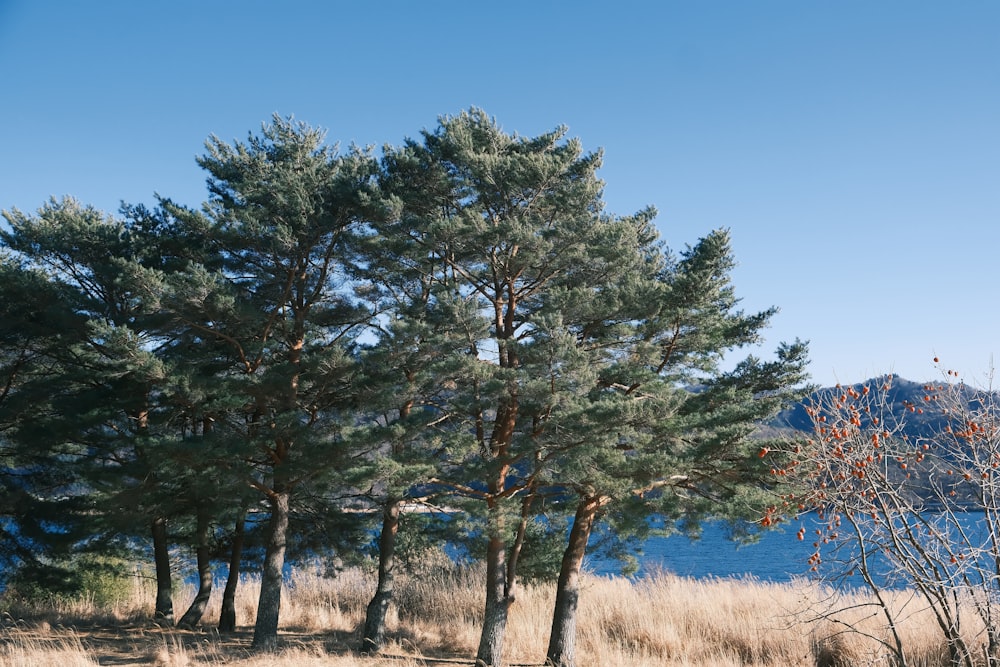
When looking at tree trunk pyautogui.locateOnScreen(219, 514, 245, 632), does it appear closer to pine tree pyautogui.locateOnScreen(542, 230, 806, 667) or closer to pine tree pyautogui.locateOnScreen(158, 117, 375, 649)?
pine tree pyautogui.locateOnScreen(158, 117, 375, 649)

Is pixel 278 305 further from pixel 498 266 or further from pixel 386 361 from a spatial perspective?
pixel 498 266

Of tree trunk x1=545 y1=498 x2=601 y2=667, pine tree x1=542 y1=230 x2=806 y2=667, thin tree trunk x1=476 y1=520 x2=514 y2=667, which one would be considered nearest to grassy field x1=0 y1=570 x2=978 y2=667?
tree trunk x1=545 y1=498 x2=601 y2=667

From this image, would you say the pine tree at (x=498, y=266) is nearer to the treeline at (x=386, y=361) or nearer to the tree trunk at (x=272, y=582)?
the treeline at (x=386, y=361)

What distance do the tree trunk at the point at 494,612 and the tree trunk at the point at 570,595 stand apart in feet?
2.81

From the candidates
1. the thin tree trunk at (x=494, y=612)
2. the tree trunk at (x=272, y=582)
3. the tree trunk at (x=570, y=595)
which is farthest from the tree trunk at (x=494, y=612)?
the tree trunk at (x=272, y=582)

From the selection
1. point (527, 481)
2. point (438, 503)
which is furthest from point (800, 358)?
point (438, 503)

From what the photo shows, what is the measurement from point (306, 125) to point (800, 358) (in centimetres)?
964

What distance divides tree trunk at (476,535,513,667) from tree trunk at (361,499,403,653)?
197 centimetres

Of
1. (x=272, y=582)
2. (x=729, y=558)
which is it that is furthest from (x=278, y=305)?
(x=729, y=558)

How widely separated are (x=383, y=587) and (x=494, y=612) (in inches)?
89.4

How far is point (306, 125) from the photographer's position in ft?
45.2

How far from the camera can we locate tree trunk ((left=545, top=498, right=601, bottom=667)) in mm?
11453

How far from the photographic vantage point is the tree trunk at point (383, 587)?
12273 millimetres

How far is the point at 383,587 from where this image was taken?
12477mm
